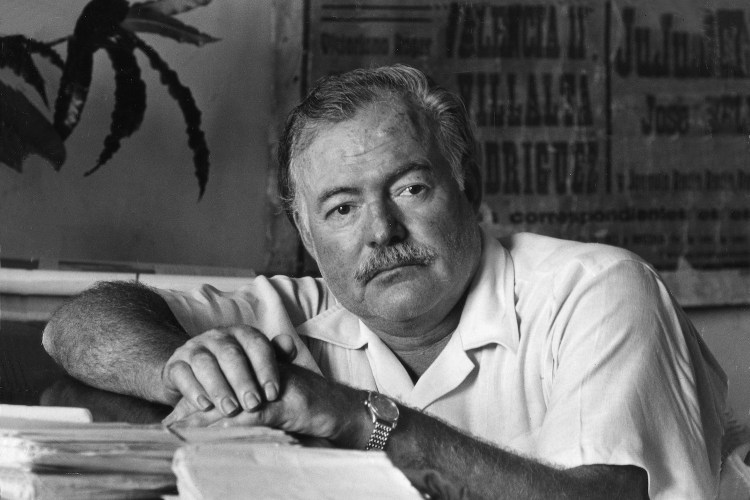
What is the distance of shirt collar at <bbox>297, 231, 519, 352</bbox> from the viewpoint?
118 cm

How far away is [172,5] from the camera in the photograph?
8.09ft

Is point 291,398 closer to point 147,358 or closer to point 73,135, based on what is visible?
point 147,358

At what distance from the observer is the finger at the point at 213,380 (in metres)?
0.70

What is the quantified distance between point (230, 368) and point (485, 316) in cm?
57

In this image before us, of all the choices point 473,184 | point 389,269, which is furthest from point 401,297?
point 473,184

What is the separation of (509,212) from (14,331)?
1.54m

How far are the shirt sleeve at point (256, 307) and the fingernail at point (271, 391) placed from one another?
52cm

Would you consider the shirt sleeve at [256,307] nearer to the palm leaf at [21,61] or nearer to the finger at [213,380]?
the finger at [213,380]

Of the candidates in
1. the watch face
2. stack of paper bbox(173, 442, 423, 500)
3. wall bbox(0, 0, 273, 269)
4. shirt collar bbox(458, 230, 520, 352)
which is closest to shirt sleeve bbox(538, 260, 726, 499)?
shirt collar bbox(458, 230, 520, 352)

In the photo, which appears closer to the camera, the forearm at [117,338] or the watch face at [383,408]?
the watch face at [383,408]

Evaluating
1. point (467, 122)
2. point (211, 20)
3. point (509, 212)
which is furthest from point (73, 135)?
point (467, 122)

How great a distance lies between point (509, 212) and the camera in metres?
2.61

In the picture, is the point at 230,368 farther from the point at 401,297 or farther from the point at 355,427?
the point at 401,297

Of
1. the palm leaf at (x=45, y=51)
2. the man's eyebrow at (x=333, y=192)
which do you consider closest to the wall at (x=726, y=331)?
the man's eyebrow at (x=333, y=192)
